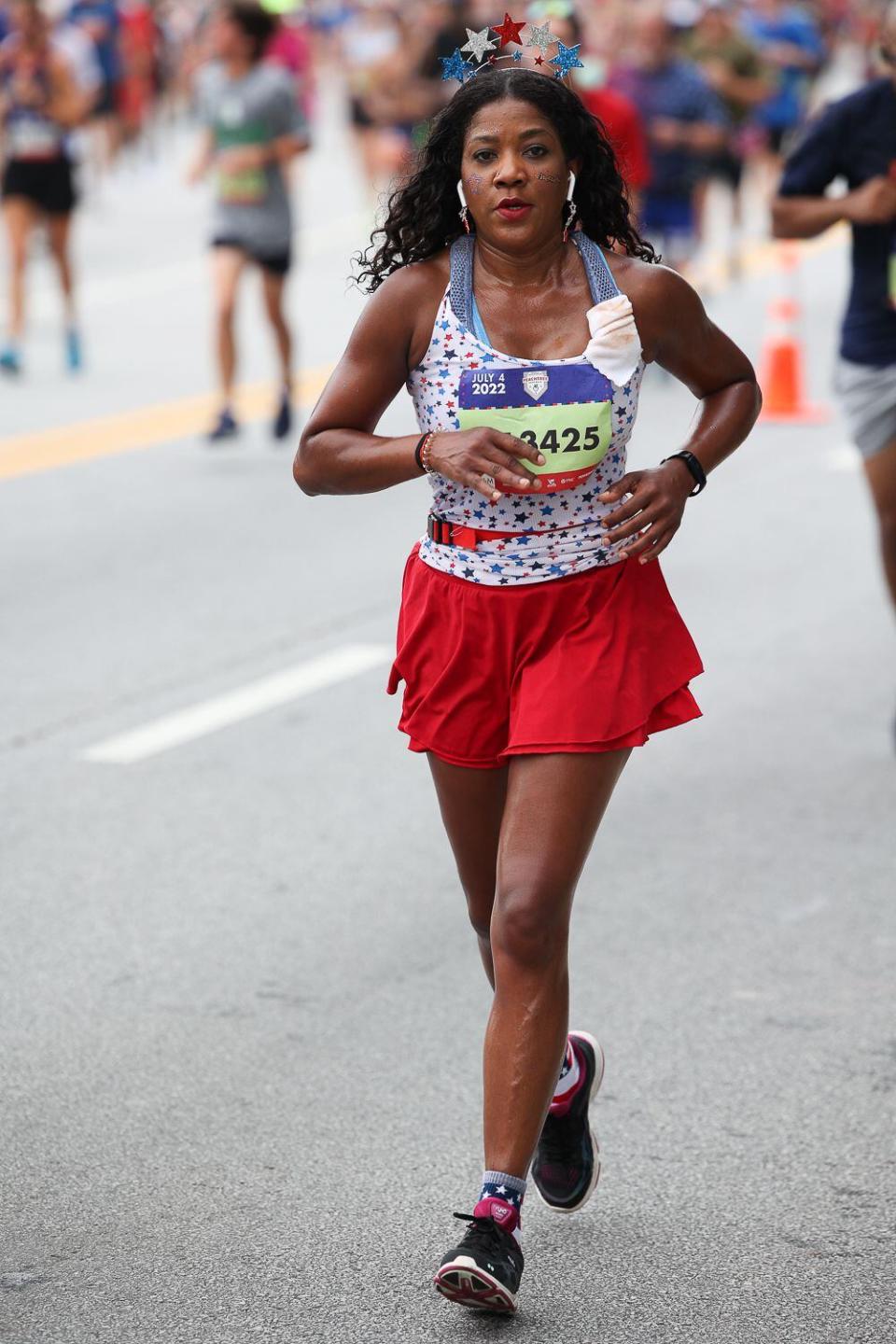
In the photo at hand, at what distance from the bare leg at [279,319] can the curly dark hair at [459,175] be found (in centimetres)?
835

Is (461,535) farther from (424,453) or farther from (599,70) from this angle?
(599,70)

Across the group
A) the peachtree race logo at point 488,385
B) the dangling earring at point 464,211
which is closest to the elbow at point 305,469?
the peachtree race logo at point 488,385

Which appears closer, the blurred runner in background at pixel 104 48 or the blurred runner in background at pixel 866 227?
the blurred runner in background at pixel 866 227

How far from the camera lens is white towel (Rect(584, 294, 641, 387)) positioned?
3.76 m

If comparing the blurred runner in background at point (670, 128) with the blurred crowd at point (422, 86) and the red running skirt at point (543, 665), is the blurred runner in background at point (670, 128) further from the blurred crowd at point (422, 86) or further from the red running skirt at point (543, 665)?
the red running skirt at point (543, 665)

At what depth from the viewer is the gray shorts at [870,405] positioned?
21.5 ft

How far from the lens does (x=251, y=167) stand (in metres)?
12.2

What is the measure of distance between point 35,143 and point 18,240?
0.61 meters

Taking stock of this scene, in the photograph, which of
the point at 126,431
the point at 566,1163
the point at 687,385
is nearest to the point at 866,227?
the point at 687,385

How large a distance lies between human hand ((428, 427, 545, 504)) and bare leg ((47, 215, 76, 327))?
36.5 feet

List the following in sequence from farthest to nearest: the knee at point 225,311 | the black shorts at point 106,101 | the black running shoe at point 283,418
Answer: the black shorts at point 106,101 → the black running shoe at point 283,418 → the knee at point 225,311

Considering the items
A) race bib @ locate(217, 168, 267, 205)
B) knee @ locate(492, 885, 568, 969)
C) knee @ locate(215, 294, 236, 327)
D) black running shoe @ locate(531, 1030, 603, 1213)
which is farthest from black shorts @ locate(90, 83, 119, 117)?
knee @ locate(492, 885, 568, 969)

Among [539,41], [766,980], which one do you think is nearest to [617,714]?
[539,41]

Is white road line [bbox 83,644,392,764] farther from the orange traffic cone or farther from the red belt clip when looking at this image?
the orange traffic cone
